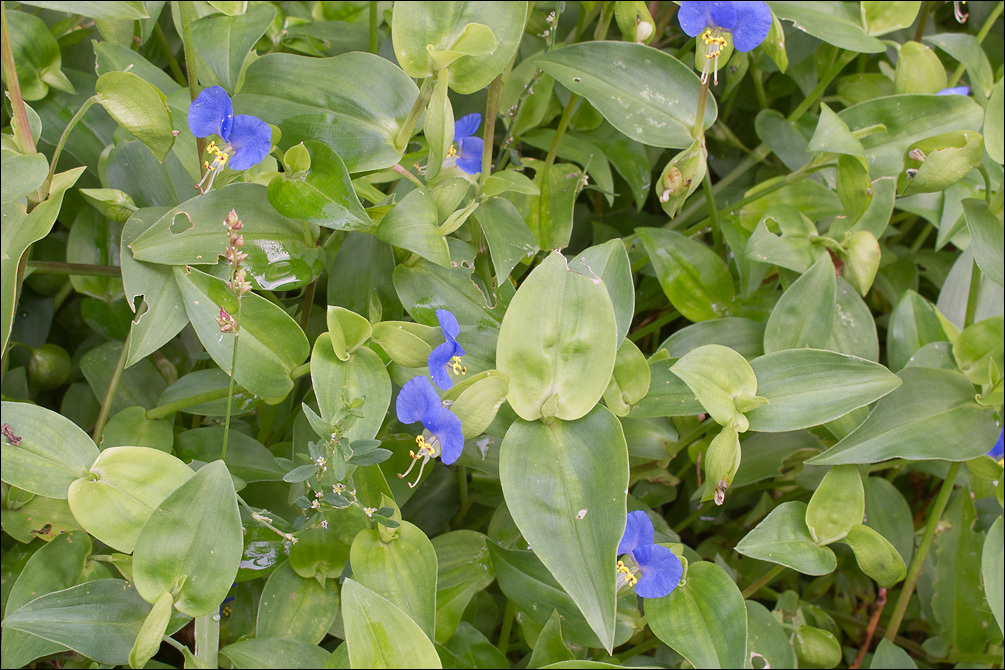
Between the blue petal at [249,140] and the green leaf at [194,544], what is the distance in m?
0.38

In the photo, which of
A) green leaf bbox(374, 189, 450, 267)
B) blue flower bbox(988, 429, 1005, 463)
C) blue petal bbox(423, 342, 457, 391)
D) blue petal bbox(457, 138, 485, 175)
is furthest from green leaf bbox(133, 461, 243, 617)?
blue flower bbox(988, 429, 1005, 463)

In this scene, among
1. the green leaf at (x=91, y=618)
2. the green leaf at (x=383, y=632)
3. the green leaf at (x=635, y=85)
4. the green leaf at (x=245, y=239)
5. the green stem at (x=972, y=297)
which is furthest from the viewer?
the green stem at (x=972, y=297)

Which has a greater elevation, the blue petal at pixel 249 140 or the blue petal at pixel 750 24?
the blue petal at pixel 750 24

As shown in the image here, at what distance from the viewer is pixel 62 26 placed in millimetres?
1233

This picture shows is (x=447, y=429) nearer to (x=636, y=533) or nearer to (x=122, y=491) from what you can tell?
(x=636, y=533)

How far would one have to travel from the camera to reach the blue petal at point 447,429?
2.73 ft

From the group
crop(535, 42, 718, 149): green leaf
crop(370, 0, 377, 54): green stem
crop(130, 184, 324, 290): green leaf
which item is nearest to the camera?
crop(130, 184, 324, 290): green leaf

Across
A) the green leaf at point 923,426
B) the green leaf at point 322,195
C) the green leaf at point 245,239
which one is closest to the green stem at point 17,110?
the green leaf at point 245,239

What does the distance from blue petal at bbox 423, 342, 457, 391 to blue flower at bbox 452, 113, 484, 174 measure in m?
0.35

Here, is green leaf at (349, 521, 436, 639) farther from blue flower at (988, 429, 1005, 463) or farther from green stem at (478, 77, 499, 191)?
blue flower at (988, 429, 1005, 463)

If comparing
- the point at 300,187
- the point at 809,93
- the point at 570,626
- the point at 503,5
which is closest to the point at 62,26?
the point at 300,187

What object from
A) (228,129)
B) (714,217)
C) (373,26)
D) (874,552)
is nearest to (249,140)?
(228,129)

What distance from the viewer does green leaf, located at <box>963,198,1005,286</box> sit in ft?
4.09

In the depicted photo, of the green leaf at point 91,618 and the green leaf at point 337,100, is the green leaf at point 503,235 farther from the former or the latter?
the green leaf at point 91,618
